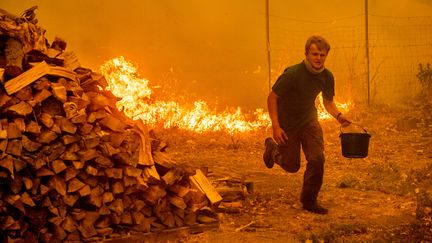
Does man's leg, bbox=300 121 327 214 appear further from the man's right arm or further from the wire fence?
the wire fence

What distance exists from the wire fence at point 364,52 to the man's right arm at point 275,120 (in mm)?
7031

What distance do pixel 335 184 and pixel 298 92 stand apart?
191cm

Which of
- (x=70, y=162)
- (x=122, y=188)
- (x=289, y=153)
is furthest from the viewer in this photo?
(x=289, y=153)

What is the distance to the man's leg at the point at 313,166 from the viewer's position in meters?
5.50

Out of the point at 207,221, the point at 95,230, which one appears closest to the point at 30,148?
the point at 95,230

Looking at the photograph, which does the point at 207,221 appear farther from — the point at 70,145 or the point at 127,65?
the point at 127,65

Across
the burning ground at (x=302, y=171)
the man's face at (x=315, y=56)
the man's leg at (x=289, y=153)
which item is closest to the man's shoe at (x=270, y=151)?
the man's leg at (x=289, y=153)

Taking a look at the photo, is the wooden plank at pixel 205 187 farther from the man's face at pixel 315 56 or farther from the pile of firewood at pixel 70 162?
the man's face at pixel 315 56

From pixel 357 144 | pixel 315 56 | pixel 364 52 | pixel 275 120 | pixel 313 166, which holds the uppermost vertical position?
pixel 364 52

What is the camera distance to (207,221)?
5.01 m

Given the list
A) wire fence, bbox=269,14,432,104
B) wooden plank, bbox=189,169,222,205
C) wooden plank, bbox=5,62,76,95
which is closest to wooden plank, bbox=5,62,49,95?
wooden plank, bbox=5,62,76,95

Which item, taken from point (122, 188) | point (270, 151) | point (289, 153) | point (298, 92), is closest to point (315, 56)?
point (298, 92)

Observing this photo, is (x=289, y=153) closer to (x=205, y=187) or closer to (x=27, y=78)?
(x=205, y=187)

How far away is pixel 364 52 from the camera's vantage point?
17.4m
